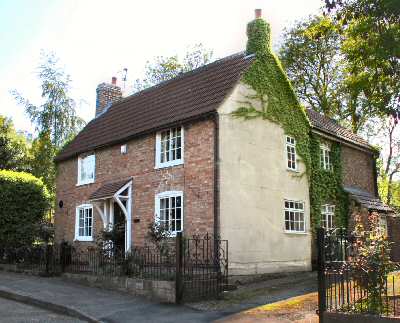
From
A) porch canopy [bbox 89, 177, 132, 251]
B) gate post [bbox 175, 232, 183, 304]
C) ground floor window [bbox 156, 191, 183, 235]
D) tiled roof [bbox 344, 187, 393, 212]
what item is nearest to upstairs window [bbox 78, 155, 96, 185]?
porch canopy [bbox 89, 177, 132, 251]

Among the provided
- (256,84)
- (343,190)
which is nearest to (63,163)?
(256,84)

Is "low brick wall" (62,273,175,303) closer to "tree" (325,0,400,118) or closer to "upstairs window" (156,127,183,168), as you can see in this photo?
"upstairs window" (156,127,183,168)

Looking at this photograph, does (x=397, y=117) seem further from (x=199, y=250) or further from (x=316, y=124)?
(x=316, y=124)

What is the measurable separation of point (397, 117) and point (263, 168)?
583 cm

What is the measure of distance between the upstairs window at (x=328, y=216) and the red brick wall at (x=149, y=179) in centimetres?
687

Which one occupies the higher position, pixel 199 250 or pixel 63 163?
pixel 63 163

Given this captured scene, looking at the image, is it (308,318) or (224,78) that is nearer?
(308,318)

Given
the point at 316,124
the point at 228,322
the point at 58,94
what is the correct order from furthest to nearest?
the point at 58,94
the point at 316,124
the point at 228,322

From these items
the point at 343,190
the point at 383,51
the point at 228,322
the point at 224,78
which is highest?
the point at 224,78

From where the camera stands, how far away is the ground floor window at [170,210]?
16625 mm

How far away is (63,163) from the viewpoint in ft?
80.4

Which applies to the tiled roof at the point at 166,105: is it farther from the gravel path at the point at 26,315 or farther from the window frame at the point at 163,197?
the gravel path at the point at 26,315

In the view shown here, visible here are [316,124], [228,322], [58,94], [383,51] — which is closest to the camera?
[228,322]

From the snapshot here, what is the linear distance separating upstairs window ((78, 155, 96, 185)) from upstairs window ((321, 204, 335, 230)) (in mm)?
10273
